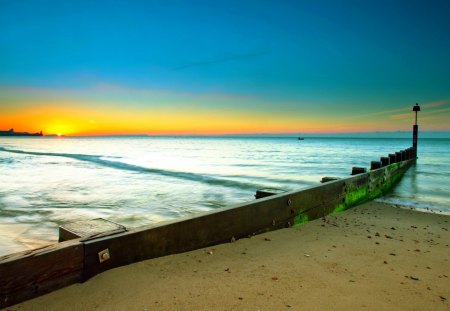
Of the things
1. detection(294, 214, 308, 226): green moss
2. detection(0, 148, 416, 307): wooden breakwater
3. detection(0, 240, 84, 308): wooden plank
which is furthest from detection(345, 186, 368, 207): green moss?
detection(0, 240, 84, 308): wooden plank

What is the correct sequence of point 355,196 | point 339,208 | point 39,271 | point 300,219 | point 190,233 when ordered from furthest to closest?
point 355,196 < point 339,208 < point 300,219 < point 190,233 < point 39,271

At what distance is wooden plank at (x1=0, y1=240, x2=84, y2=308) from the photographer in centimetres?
213

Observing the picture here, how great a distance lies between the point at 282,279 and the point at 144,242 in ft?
4.29

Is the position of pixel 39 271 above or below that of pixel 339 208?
above

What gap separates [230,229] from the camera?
3863mm

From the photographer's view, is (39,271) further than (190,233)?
No

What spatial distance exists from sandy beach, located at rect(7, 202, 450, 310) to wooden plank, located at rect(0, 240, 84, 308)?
71 mm

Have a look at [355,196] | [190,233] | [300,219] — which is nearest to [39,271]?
[190,233]

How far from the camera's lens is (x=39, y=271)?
90.7 inches

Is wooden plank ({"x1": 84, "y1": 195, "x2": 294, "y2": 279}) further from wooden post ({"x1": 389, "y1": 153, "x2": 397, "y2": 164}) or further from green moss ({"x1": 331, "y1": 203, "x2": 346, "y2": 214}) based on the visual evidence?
wooden post ({"x1": 389, "y1": 153, "x2": 397, "y2": 164})

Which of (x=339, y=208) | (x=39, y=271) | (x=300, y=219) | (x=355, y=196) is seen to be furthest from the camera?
(x=355, y=196)

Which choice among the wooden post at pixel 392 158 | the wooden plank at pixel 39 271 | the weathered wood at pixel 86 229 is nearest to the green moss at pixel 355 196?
the weathered wood at pixel 86 229

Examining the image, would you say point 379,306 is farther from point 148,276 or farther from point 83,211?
point 83,211

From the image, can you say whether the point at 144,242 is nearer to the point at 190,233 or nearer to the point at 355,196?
the point at 190,233
